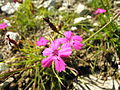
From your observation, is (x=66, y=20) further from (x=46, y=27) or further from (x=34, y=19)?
(x=34, y=19)

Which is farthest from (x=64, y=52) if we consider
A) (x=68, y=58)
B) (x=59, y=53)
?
(x=68, y=58)

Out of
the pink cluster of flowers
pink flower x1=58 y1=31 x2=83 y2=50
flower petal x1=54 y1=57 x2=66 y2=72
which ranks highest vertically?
pink flower x1=58 y1=31 x2=83 y2=50

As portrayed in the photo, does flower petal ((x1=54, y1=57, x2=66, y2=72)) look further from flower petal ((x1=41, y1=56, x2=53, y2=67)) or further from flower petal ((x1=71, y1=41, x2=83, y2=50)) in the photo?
flower petal ((x1=71, y1=41, x2=83, y2=50))

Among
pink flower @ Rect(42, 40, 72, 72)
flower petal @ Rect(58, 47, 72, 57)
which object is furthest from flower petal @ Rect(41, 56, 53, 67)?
flower petal @ Rect(58, 47, 72, 57)

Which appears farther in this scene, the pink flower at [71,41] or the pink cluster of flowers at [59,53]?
the pink flower at [71,41]

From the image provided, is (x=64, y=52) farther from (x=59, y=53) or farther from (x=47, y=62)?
(x=47, y=62)

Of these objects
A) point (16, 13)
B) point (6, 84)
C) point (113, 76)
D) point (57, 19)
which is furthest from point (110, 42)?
point (16, 13)

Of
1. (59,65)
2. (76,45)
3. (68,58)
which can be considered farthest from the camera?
(68,58)

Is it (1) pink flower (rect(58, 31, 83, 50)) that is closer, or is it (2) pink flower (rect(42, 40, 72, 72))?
(2) pink flower (rect(42, 40, 72, 72))

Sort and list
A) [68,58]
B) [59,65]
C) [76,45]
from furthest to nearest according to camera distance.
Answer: [68,58], [76,45], [59,65]

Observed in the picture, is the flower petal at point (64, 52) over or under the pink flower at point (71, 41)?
under

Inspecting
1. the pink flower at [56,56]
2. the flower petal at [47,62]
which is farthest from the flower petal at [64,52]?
the flower petal at [47,62]

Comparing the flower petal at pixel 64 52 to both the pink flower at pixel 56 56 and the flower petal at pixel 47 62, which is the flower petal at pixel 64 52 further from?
the flower petal at pixel 47 62
